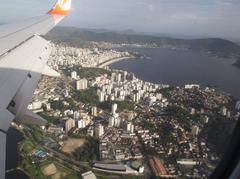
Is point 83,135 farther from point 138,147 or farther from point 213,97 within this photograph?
point 213,97

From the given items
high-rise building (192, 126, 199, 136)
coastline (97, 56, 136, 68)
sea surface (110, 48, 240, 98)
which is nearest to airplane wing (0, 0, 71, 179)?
high-rise building (192, 126, 199, 136)

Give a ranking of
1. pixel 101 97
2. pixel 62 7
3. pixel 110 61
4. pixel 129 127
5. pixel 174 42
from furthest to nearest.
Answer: pixel 174 42
pixel 110 61
pixel 101 97
pixel 129 127
pixel 62 7

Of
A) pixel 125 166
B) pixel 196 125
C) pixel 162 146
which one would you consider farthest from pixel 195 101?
pixel 125 166

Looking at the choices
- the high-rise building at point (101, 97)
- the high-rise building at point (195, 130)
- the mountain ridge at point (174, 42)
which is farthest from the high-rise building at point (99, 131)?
the mountain ridge at point (174, 42)

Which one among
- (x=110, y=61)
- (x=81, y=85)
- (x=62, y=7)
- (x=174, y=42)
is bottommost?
(x=81, y=85)

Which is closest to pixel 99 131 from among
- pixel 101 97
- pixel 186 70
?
pixel 101 97

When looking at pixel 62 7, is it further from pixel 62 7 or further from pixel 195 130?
pixel 195 130
